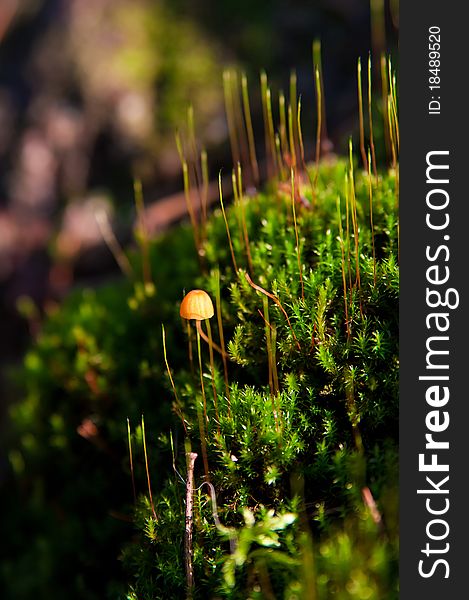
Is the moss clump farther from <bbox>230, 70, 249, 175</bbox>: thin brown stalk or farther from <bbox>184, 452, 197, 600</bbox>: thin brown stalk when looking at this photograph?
<bbox>230, 70, 249, 175</bbox>: thin brown stalk

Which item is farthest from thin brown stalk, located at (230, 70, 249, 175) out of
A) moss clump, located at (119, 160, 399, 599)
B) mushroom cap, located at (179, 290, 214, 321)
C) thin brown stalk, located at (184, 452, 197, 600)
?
thin brown stalk, located at (184, 452, 197, 600)

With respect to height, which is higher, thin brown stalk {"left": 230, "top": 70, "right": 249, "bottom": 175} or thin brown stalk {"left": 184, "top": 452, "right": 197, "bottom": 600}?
thin brown stalk {"left": 230, "top": 70, "right": 249, "bottom": 175}

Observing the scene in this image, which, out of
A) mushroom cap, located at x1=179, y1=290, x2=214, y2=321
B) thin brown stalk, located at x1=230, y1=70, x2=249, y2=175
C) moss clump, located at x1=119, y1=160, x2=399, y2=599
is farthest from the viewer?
thin brown stalk, located at x1=230, y1=70, x2=249, y2=175

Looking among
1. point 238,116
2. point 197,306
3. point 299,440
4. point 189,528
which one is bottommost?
point 189,528

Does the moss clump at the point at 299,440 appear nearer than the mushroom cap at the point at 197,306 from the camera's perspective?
Yes

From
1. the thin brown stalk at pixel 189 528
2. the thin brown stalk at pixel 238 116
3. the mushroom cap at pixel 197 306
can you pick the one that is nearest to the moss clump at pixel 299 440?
the thin brown stalk at pixel 189 528

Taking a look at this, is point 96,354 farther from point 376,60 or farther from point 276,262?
point 376,60

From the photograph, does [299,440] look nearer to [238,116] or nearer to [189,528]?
[189,528]

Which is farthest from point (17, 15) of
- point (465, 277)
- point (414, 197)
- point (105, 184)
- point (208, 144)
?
point (465, 277)

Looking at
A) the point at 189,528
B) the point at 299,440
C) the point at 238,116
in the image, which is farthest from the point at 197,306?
the point at 238,116

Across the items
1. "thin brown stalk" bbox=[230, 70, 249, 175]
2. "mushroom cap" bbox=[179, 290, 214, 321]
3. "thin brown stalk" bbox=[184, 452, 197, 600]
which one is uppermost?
"thin brown stalk" bbox=[230, 70, 249, 175]

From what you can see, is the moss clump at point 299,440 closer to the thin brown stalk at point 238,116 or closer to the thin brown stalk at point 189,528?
the thin brown stalk at point 189,528
